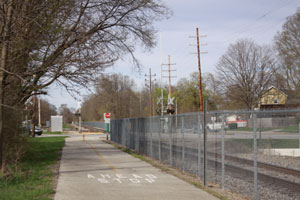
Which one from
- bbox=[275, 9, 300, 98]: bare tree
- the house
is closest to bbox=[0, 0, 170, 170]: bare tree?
bbox=[275, 9, 300, 98]: bare tree

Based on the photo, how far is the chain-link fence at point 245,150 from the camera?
306 inches

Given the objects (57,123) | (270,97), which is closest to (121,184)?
(270,97)

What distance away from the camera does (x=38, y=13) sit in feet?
45.1

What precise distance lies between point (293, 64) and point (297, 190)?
35.0 m

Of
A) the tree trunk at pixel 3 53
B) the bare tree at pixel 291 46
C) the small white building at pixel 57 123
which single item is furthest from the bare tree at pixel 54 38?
the small white building at pixel 57 123

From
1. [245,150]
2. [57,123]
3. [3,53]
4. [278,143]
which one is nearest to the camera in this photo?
[278,143]

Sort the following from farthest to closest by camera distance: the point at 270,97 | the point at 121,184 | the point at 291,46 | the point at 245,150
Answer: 1. the point at 270,97
2. the point at 291,46
3. the point at 121,184
4. the point at 245,150

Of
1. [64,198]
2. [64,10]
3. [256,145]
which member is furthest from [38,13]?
[256,145]

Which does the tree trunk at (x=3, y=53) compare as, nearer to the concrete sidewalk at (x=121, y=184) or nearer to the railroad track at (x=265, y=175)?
the concrete sidewalk at (x=121, y=184)

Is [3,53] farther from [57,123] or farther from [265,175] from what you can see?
[57,123]

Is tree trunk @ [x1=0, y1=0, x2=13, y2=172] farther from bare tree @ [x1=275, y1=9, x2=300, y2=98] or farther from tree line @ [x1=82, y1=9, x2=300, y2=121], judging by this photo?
bare tree @ [x1=275, y1=9, x2=300, y2=98]

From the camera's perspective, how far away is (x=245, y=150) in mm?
9023

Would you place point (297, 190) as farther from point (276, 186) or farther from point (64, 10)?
point (64, 10)

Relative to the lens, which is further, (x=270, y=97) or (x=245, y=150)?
(x=270, y=97)
